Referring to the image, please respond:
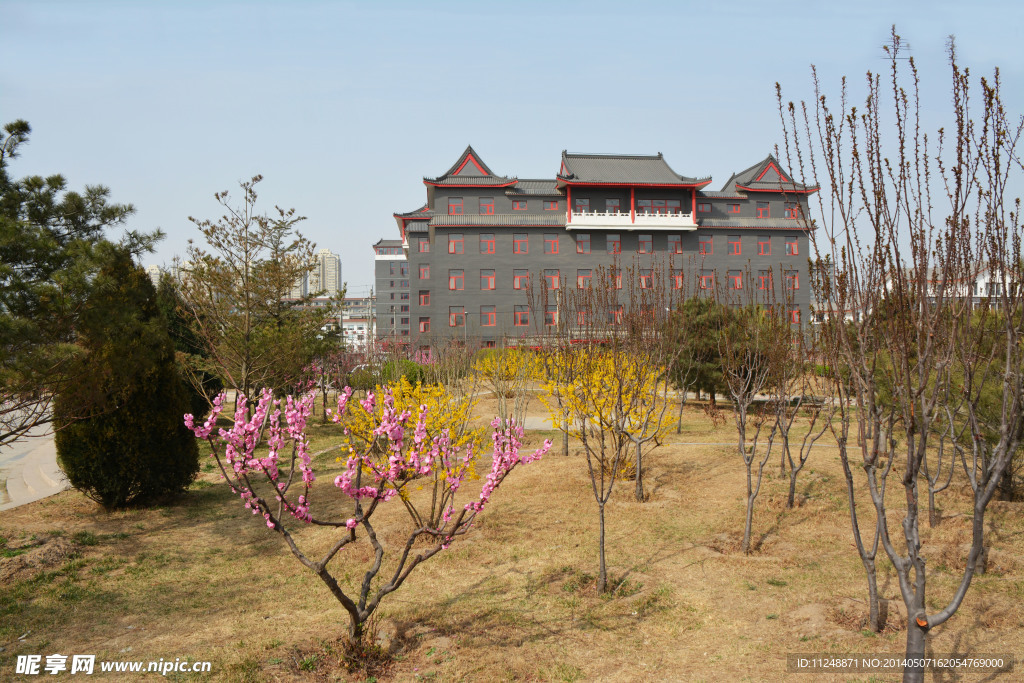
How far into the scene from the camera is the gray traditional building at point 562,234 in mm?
37844

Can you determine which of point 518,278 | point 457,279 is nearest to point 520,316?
Result: point 518,278

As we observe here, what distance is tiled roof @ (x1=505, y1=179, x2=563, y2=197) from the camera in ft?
130

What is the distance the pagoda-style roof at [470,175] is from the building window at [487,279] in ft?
18.2

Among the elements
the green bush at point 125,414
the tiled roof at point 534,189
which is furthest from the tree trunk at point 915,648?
the tiled roof at point 534,189

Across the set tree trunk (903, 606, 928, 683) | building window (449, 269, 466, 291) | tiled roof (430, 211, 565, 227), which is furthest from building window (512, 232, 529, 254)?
tree trunk (903, 606, 928, 683)

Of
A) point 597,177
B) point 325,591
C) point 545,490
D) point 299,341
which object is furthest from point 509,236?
point 325,591

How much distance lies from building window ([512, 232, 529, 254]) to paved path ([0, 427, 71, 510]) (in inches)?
1047

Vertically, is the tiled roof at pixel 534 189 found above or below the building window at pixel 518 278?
above

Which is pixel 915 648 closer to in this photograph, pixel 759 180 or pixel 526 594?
pixel 526 594

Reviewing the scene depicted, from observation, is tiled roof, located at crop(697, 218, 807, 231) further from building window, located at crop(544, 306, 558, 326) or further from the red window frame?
building window, located at crop(544, 306, 558, 326)

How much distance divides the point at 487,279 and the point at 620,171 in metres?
10.9

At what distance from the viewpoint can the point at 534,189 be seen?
40531 mm

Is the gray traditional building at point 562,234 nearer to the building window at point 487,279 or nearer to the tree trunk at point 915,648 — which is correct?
the building window at point 487,279

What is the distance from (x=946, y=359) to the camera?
388 centimetres
